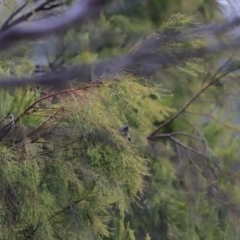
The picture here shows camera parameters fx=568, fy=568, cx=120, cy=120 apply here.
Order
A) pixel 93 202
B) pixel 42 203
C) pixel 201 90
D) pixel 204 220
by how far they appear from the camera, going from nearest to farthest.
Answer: pixel 42 203, pixel 93 202, pixel 204 220, pixel 201 90

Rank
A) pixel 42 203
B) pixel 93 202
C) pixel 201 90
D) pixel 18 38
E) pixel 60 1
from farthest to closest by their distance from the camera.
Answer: pixel 201 90, pixel 60 1, pixel 93 202, pixel 42 203, pixel 18 38

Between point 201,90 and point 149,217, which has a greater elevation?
point 201,90

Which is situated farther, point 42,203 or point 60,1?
point 60,1

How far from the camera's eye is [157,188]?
5039 millimetres

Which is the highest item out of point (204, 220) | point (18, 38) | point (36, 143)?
point (18, 38)

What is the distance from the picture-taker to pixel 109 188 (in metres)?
2.97


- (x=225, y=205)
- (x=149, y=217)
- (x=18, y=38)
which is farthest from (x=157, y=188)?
(x=18, y=38)

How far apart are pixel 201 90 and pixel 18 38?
397 cm

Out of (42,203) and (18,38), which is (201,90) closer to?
(42,203)

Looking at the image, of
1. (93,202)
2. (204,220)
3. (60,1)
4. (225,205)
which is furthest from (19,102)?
(204,220)

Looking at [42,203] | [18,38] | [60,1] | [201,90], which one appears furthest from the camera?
[201,90]

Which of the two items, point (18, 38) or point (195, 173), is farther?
point (195, 173)

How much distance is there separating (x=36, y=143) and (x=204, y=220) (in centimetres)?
236

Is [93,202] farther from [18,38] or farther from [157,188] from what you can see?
[157,188]
